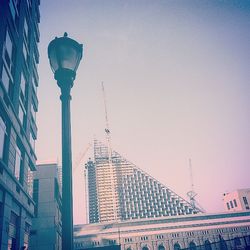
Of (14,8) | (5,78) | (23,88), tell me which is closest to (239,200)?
(23,88)

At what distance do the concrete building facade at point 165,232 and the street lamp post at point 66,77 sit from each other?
210 feet

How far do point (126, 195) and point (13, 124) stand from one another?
388 ft

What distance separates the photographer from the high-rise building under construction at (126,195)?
4875 inches

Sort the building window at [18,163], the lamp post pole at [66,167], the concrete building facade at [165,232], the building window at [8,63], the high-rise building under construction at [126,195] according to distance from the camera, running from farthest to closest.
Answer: the high-rise building under construction at [126,195] → the concrete building facade at [165,232] → the building window at [18,163] → the building window at [8,63] → the lamp post pole at [66,167]

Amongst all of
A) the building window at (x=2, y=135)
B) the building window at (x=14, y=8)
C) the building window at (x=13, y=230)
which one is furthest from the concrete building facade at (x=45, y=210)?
the building window at (x=14, y=8)

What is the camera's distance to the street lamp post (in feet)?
10.4

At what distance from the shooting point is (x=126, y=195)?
128000 millimetres

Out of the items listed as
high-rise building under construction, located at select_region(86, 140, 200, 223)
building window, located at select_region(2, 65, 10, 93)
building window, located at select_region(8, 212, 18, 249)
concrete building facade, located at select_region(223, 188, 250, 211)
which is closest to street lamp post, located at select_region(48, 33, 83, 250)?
building window, located at select_region(2, 65, 10, 93)

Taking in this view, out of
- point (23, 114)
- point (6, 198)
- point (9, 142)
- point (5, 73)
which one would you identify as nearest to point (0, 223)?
point (6, 198)

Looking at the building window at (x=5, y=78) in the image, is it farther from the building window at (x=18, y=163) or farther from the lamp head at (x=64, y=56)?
the lamp head at (x=64, y=56)

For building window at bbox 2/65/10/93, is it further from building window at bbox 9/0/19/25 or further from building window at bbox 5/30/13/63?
building window at bbox 9/0/19/25

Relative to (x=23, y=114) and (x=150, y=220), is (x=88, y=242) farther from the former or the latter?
(x=23, y=114)

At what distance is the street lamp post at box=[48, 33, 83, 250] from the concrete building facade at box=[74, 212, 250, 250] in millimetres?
63939

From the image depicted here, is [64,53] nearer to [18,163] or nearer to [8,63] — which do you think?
[8,63]
